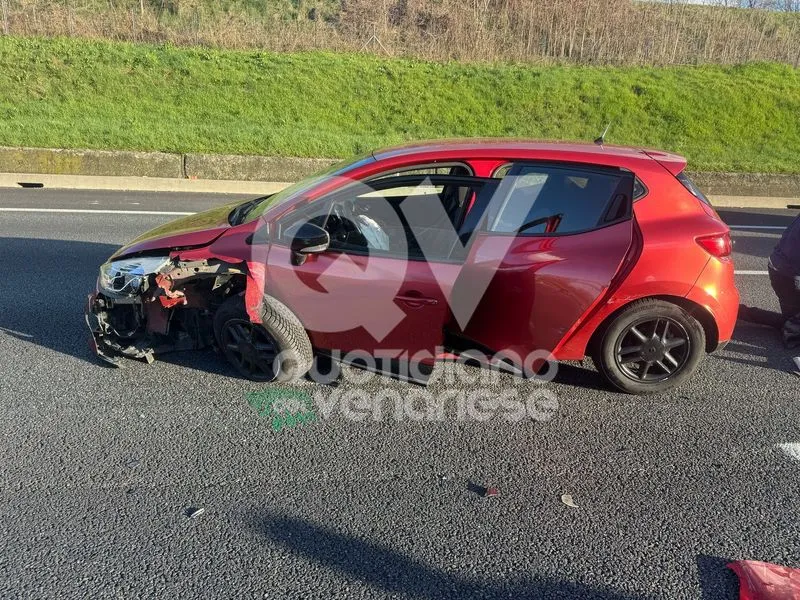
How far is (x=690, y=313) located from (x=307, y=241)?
2.40 metres

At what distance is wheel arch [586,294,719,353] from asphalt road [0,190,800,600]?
1.21ft

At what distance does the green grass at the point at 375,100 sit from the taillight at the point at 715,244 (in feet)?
35.8

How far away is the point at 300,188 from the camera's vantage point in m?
4.52

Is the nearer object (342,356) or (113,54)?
(342,356)

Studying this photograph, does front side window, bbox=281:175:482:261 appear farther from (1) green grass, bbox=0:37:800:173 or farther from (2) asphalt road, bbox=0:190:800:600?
(1) green grass, bbox=0:37:800:173

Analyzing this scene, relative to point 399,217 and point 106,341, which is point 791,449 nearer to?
point 399,217

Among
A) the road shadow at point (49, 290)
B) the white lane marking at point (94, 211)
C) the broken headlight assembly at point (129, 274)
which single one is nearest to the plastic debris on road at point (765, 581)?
the broken headlight assembly at point (129, 274)

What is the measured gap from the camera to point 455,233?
420cm

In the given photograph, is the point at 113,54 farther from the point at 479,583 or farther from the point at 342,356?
the point at 479,583

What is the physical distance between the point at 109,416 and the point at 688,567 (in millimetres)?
Result: 3157

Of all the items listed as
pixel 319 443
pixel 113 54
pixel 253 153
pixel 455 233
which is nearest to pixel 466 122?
pixel 253 153

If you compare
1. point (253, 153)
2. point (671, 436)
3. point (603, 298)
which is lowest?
point (253, 153)

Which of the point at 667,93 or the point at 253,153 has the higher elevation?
the point at 667,93

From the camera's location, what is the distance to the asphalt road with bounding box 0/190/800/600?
8.98ft
